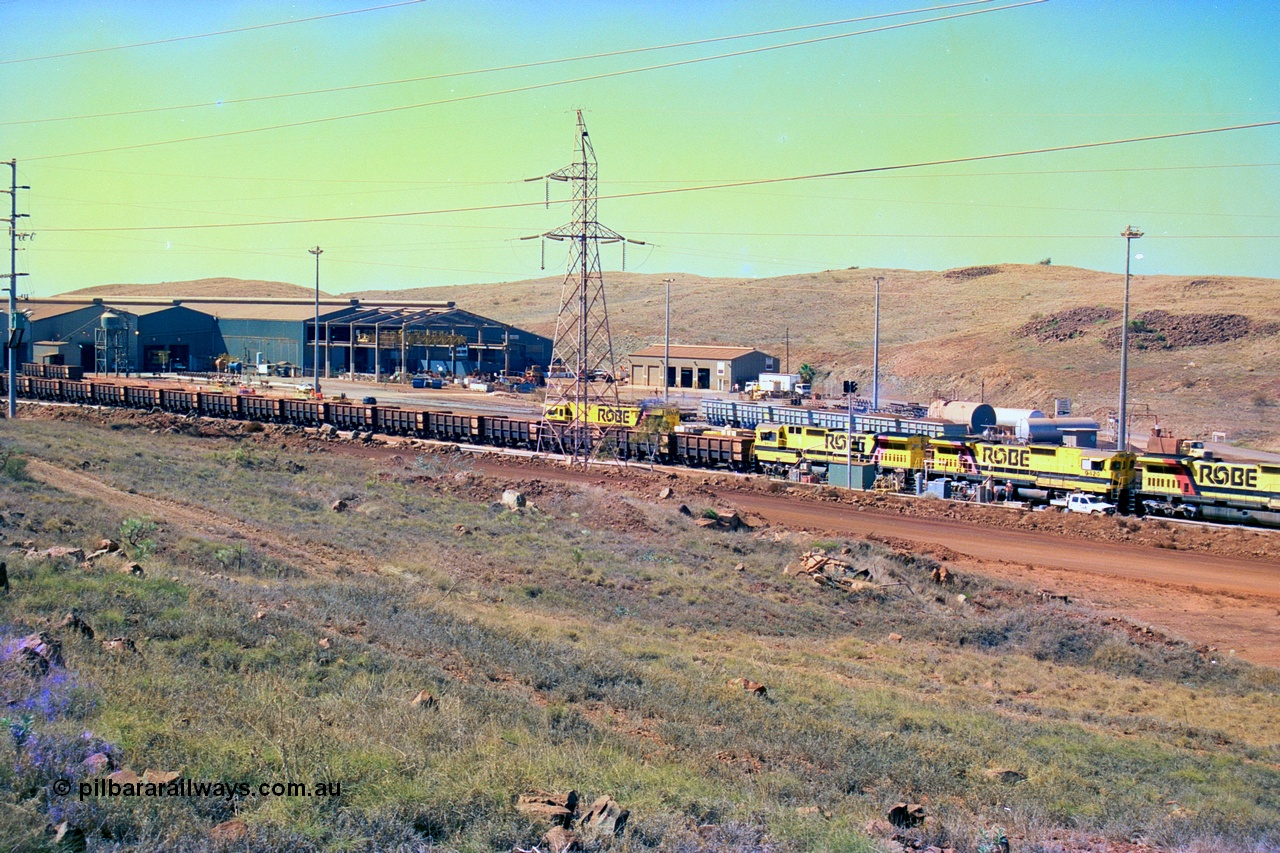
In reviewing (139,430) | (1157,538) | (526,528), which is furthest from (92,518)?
(139,430)

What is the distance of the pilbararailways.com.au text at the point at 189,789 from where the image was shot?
6.72 m

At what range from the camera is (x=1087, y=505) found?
36781 millimetres

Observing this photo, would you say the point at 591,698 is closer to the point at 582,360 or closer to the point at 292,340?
the point at 582,360

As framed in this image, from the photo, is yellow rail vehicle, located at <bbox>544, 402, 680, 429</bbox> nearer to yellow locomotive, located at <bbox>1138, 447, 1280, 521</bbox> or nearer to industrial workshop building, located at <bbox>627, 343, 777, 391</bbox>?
yellow locomotive, located at <bbox>1138, 447, 1280, 521</bbox>

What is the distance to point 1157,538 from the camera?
3294 cm

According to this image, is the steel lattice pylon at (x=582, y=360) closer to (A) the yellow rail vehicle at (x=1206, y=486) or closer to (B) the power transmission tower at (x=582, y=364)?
(B) the power transmission tower at (x=582, y=364)

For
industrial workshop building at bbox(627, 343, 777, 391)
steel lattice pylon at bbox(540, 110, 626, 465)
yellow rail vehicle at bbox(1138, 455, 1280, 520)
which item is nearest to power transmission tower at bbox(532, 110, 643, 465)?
steel lattice pylon at bbox(540, 110, 626, 465)

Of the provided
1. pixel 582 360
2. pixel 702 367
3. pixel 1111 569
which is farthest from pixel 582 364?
pixel 702 367

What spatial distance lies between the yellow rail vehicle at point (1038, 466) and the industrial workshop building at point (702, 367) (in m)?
50.6

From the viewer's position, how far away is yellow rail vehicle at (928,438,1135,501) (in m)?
36.9

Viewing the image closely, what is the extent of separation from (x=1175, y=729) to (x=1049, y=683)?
9.52 feet

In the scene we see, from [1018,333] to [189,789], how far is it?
327 feet

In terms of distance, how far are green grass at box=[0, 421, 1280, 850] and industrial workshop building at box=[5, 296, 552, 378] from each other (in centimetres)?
7661

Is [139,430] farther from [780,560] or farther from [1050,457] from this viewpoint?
[1050,457]
